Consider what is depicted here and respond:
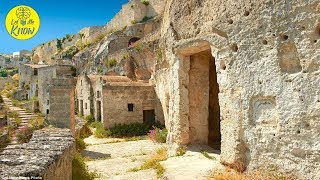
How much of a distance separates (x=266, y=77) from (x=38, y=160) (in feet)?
14.9

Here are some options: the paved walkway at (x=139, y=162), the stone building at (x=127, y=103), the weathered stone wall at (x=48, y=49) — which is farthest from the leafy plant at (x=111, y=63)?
the weathered stone wall at (x=48, y=49)

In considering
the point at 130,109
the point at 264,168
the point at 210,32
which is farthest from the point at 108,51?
the point at 264,168

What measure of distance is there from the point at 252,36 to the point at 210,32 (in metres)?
1.40

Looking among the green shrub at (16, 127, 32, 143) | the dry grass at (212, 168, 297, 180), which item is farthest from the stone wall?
the green shrub at (16, 127, 32, 143)

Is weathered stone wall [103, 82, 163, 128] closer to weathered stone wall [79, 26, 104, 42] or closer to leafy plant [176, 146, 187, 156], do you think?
leafy plant [176, 146, 187, 156]

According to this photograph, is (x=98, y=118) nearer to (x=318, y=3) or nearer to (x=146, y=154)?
(x=146, y=154)

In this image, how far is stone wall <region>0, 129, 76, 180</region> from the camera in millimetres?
3564

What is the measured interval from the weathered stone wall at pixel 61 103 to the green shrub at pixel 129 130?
555 cm

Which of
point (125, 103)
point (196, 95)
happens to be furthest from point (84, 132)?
point (196, 95)

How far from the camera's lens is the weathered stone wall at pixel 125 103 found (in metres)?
17.3

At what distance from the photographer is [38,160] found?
401cm

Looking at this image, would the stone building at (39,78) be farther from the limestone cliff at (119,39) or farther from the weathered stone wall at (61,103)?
the weathered stone wall at (61,103)

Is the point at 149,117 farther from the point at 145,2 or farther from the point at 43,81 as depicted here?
the point at 145,2

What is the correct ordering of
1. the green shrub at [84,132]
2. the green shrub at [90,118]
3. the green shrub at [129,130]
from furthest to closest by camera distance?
the green shrub at [90,118]
the green shrub at [129,130]
the green shrub at [84,132]
